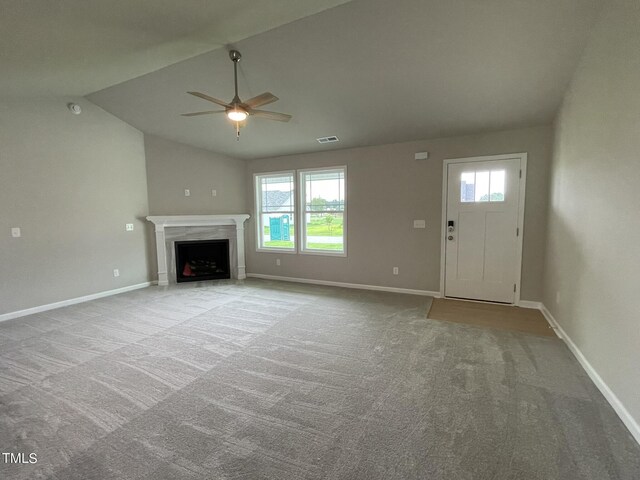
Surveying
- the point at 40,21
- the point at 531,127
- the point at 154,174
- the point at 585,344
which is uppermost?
the point at 40,21

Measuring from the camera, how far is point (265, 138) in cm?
469

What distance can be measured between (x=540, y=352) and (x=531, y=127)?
284 cm

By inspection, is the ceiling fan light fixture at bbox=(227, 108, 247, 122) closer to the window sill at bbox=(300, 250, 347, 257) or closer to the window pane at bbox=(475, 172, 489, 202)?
the window sill at bbox=(300, 250, 347, 257)

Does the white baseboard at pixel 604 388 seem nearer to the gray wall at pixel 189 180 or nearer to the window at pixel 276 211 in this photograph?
the window at pixel 276 211

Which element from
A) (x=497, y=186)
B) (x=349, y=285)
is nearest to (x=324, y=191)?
(x=349, y=285)

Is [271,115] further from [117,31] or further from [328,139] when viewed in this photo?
[328,139]

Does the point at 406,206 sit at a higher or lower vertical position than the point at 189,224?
higher

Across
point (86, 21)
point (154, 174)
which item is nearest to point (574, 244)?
point (86, 21)

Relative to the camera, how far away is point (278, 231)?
5.82 meters

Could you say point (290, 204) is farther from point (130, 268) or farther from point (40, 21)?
point (40, 21)

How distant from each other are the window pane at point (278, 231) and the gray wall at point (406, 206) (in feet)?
2.33

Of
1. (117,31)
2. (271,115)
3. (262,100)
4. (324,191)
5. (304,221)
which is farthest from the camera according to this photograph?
(304,221)

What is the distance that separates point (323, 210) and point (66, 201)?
386cm

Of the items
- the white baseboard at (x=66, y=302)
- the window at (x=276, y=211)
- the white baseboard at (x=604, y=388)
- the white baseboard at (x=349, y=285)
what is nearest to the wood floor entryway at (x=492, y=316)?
the white baseboard at (x=604, y=388)
